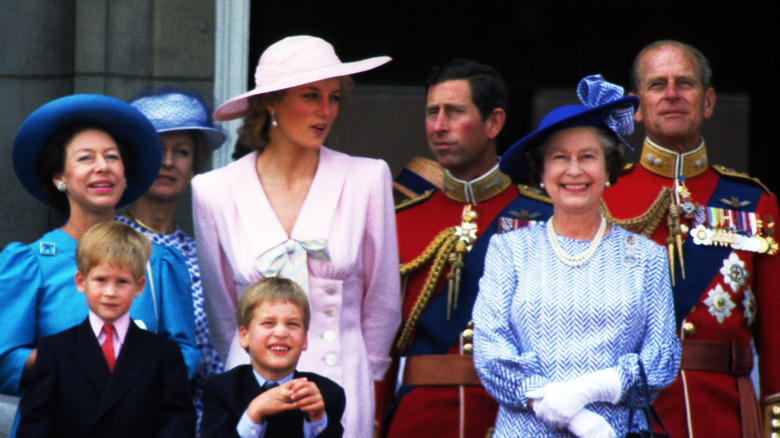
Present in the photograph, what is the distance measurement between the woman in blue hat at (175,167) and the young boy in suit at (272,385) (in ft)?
3.30

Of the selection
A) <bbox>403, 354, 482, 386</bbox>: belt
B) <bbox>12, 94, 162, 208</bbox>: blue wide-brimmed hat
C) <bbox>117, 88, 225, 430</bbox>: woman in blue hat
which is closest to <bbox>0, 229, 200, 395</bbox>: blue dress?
<bbox>12, 94, 162, 208</bbox>: blue wide-brimmed hat

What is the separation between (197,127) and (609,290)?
5.98 feet

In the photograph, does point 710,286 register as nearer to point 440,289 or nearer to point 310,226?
point 440,289

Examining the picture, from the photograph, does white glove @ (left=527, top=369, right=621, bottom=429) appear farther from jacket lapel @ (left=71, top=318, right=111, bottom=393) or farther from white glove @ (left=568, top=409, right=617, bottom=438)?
jacket lapel @ (left=71, top=318, right=111, bottom=393)

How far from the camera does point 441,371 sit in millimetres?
4383

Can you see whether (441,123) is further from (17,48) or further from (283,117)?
(17,48)

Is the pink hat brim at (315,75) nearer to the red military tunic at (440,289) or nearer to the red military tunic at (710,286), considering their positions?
the red military tunic at (440,289)

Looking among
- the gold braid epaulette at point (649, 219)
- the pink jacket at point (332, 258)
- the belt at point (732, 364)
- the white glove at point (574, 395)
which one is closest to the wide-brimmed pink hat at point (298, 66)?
the pink jacket at point (332, 258)

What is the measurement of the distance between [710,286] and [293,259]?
59.6 inches

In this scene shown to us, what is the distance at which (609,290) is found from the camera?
3588 millimetres

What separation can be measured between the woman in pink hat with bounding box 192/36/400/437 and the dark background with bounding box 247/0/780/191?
2.57 meters

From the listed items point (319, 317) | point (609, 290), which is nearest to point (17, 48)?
point (319, 317)

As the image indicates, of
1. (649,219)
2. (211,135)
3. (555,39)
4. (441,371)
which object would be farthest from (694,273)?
(555,39)

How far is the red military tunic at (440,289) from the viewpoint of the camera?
434cm
